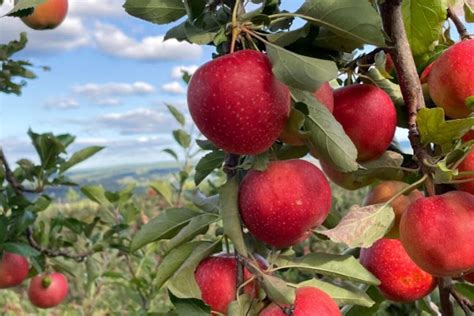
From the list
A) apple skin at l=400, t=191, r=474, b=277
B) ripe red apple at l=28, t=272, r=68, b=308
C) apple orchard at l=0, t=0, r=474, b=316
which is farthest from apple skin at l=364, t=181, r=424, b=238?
ripe red apple at l=28, t=272, r=68, b=308

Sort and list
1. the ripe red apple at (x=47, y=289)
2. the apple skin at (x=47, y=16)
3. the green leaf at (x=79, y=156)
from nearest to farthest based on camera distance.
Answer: the green leaf at (x=79, y=156)
the apple skin at (x=47, y=16)
the ripe red apple at (x=47, y=289)

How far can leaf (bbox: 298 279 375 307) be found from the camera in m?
0.93

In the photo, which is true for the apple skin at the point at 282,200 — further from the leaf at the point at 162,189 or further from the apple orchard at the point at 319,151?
the leaf at the point at 162,189

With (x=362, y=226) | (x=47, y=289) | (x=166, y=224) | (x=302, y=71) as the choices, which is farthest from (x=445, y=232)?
(x=47, y=289)

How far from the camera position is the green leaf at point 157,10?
33.8 inches

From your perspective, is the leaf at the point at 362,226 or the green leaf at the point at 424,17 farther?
the green leaf at the point at 424,17

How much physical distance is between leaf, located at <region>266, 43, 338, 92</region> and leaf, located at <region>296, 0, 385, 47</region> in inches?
3.2

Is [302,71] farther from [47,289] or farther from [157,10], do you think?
[47,289]

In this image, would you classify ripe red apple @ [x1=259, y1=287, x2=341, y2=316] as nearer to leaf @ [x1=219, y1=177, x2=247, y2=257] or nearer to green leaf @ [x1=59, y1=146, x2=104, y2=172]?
leaf @ [x1=219, y1=177, x2=247, y2=257]

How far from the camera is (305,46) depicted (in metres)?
0.85

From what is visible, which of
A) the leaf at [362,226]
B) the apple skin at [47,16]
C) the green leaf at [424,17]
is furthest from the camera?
the apple skin at [47,16]

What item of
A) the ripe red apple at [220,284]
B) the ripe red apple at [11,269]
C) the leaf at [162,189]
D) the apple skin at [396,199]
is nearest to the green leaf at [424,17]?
the apple skin at [396,199]

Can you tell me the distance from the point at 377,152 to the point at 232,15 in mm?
330

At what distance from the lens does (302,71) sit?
0.74 m
